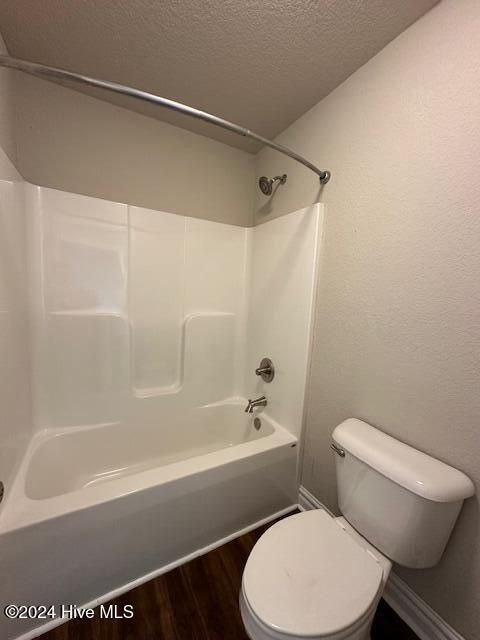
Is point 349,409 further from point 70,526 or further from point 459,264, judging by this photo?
point 70,526

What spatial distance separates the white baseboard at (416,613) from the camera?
35.1 inches

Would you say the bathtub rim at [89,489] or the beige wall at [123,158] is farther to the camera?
the beige wall at [123,158]

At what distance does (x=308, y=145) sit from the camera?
141cm

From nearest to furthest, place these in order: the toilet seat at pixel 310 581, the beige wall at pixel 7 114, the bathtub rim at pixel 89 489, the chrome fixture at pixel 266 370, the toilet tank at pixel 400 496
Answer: the toilet seat at pixel 310 581 < the toilet tank at pixel 400 496 < the bathtub rim at pixel 89 489 < the beige wall at pixel 7 114 < the chrome fixture at pixel 266 370

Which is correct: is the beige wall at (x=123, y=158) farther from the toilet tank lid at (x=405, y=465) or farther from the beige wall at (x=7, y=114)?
the toilet tank lid at (x=405, y=465)

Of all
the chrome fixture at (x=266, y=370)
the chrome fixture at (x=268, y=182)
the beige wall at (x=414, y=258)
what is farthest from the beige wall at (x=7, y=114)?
the chrome fixture at (x=266, y=370)

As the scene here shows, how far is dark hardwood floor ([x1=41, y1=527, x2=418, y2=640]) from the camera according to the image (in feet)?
3.07

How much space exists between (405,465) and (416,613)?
0.66 meters

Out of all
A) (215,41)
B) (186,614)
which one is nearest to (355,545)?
(186,614)

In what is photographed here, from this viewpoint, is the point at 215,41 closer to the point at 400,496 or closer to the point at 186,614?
the point at 400,496

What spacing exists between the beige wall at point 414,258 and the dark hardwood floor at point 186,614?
58 centimetres

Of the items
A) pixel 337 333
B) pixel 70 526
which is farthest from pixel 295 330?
pixel 70 526

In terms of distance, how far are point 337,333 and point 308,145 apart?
1082mm

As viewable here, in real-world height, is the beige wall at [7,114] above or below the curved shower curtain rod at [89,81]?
above
